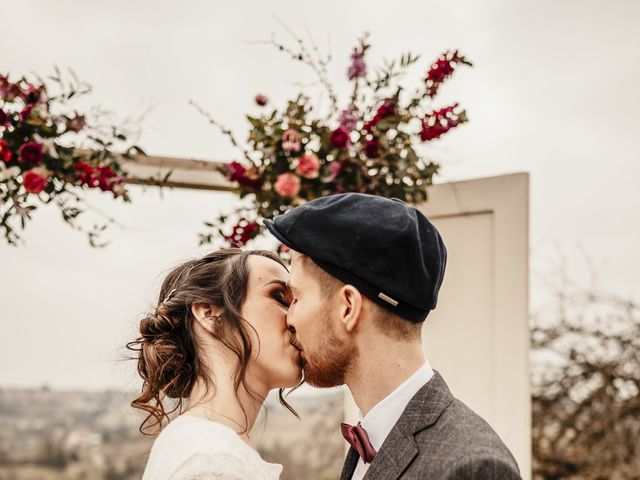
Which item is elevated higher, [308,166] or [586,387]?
[308,166]

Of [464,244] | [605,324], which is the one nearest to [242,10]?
[464,244]

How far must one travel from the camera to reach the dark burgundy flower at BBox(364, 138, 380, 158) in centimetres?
270

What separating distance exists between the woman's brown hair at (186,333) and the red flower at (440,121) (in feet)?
2.83

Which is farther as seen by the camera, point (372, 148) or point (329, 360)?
point (372, 148)

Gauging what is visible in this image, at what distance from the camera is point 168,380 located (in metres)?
2.09

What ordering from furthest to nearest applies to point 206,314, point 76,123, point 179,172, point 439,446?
point 179,172
point 76,123
point 206,314
point 439,446

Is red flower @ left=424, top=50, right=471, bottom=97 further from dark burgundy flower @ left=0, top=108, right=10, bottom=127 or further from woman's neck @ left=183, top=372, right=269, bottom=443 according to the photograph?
dark burgundy flower @ left=0, top=108, right=10, bottom=127

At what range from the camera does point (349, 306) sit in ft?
5.50

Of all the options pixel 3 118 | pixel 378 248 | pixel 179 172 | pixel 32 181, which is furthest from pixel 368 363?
pixel 179 172

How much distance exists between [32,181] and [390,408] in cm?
141

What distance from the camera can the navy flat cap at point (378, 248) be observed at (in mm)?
1615

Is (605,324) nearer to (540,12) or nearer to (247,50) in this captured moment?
(540,12)

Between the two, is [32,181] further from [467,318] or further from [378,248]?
[467,318]

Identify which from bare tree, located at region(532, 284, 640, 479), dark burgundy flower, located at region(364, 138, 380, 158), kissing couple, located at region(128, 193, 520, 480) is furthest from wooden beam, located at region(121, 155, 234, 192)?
bare tree, located at region(532, 284, 640, 479)
